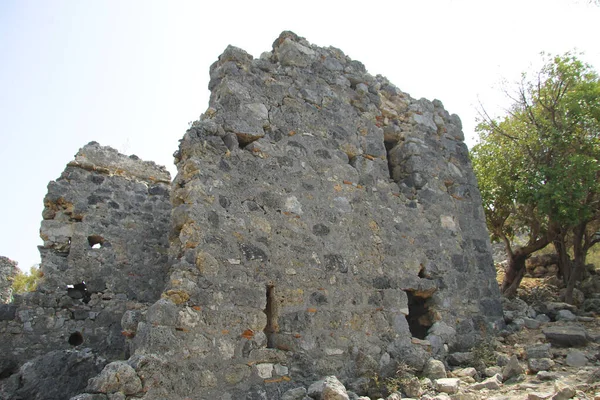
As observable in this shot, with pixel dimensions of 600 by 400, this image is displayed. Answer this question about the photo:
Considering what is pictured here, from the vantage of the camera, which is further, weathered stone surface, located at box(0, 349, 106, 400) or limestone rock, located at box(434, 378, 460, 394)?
weathered stone surface, located at box(0, 349, 106, 400)

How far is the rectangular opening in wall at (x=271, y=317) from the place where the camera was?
425cm

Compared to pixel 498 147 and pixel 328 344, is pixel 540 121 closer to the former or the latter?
pixel 498 147

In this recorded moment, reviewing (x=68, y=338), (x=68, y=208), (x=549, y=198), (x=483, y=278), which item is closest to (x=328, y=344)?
(x=483, y=278)

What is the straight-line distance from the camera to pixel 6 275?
8008mm

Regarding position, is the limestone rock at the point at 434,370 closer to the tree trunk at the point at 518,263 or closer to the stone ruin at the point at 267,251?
the stone ruin at the point at 267,251

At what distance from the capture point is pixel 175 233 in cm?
437

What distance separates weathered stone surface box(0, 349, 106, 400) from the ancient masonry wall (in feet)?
0.09

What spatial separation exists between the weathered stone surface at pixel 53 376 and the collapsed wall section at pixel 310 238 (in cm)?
191

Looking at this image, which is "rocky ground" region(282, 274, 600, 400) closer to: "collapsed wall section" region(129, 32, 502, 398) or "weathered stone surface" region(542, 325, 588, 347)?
"weathered stone surface" region(542, 325, 588, 347)

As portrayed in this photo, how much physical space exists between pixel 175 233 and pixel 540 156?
7.18 m

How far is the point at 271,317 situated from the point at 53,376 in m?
2.45

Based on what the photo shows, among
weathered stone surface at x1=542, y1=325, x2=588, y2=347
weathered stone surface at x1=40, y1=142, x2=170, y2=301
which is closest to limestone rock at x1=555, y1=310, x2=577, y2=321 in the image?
weathered stone surface at x1=542, y1=325, x2=588, y2=347

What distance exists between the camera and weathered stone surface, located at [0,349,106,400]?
484 cm

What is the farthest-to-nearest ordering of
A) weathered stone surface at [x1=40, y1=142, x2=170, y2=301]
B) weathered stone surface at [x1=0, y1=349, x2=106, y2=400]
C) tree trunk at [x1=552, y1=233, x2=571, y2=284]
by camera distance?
1. tree trunk at [x1=552, y1=233, x2=571, y2=284]
2. weathered stone surface at [x1=40, y1=142, x2=170, y2=301]
3. weathered stone surface at [x1=0, y1=349, x2=106, y2=400]
